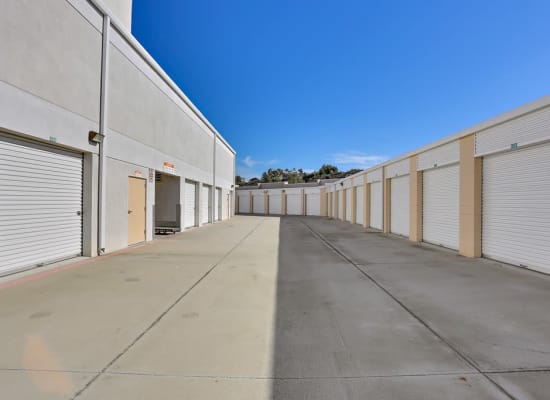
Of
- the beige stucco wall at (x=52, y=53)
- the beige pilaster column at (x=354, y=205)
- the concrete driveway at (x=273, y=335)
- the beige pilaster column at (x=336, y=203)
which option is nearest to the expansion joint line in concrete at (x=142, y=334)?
the concrete driveway at (x=273, y=335)

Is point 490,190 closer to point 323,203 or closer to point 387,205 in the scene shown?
point 387,205

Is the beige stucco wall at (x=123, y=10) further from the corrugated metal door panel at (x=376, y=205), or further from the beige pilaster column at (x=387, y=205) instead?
the corrugated metal door panel at (x=376, y=205)

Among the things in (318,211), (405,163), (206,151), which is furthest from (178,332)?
(318,211)

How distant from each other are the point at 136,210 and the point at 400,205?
37.9 ft

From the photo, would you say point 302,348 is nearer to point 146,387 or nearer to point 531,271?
point 146,387

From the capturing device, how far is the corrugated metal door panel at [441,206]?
9.69m

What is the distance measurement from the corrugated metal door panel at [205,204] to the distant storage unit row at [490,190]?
40.6ft

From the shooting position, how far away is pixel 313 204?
122 ft

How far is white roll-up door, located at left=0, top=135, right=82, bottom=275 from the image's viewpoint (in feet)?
19.2

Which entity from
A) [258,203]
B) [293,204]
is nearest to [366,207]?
[293,204]

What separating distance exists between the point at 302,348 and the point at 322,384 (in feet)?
2.10

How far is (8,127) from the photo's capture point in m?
5.56

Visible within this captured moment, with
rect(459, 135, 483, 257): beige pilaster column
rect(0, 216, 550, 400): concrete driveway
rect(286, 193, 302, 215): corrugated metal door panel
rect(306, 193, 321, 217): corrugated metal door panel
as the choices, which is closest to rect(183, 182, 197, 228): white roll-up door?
rect(0, 216, 550, 400): concrete driveway

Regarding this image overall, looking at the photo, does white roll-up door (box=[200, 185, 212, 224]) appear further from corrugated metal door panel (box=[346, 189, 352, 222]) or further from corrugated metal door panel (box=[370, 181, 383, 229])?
corrugated metal door panel (box=[346, 189, 352, 222])
